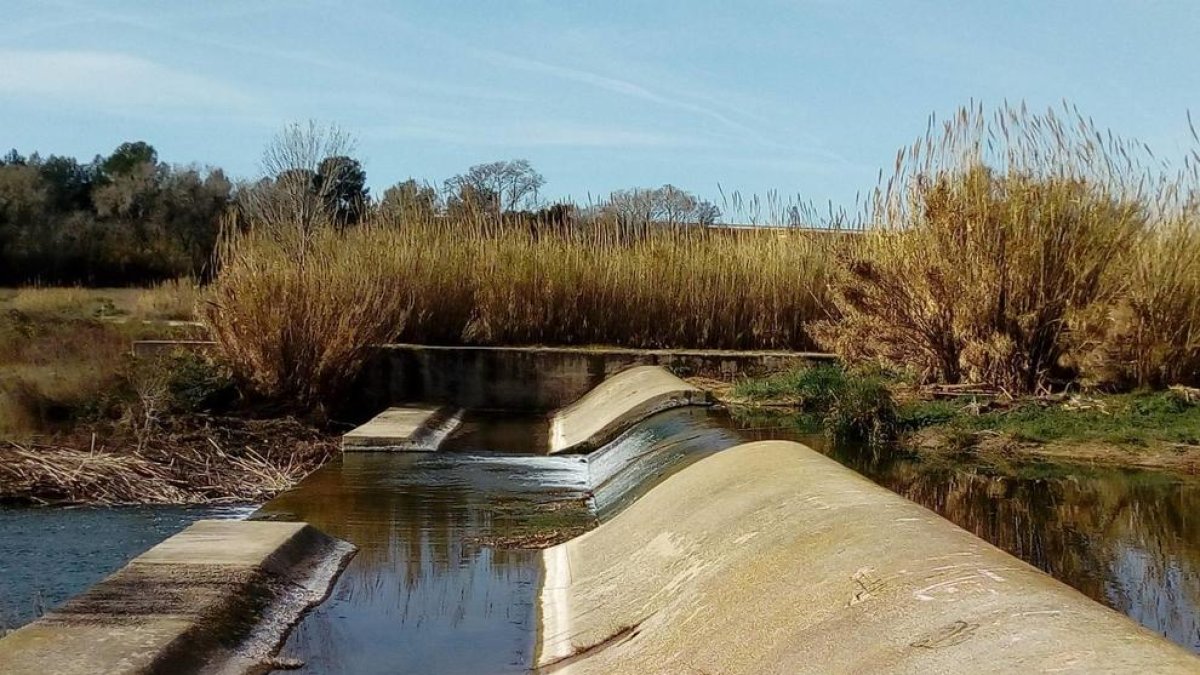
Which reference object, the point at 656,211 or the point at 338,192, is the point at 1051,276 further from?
the point at 338,192

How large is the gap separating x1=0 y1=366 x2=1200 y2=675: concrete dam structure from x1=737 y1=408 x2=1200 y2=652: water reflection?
3.01 feet

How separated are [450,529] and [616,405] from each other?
4.35 metres

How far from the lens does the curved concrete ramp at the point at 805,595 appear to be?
3143 mm

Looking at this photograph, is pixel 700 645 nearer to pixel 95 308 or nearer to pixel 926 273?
pixel 926 273

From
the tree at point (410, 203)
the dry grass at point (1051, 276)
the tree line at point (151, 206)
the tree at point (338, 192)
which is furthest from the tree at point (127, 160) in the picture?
the dry grass at point (1051, 276)

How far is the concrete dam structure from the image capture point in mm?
3400

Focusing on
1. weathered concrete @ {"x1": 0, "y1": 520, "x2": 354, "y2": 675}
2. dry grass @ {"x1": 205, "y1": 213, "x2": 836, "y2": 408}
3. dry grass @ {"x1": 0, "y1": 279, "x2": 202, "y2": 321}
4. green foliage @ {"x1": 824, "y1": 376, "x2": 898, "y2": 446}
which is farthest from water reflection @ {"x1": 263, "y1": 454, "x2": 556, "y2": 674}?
dry grass @ {"x1": 0, "y1": 279, "x2": 202, "y2": 321}

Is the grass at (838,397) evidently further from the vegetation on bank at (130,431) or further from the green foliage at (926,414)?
the vegetation on bank at (130,431)

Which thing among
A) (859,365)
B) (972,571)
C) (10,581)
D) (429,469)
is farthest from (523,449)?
(972,571)

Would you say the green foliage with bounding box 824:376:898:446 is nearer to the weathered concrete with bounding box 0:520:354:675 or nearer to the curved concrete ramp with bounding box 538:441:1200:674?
the curved concrete ramp with bounding box 538:441:1200:674

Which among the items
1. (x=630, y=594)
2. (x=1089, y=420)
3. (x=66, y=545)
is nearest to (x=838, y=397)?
(x=1089, y=420)

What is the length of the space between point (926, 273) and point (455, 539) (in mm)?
5136

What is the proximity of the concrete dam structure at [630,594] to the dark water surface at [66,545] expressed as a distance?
39.0 inches

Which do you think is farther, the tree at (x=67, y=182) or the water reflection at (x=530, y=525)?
the tree at (x=67, y=182)
